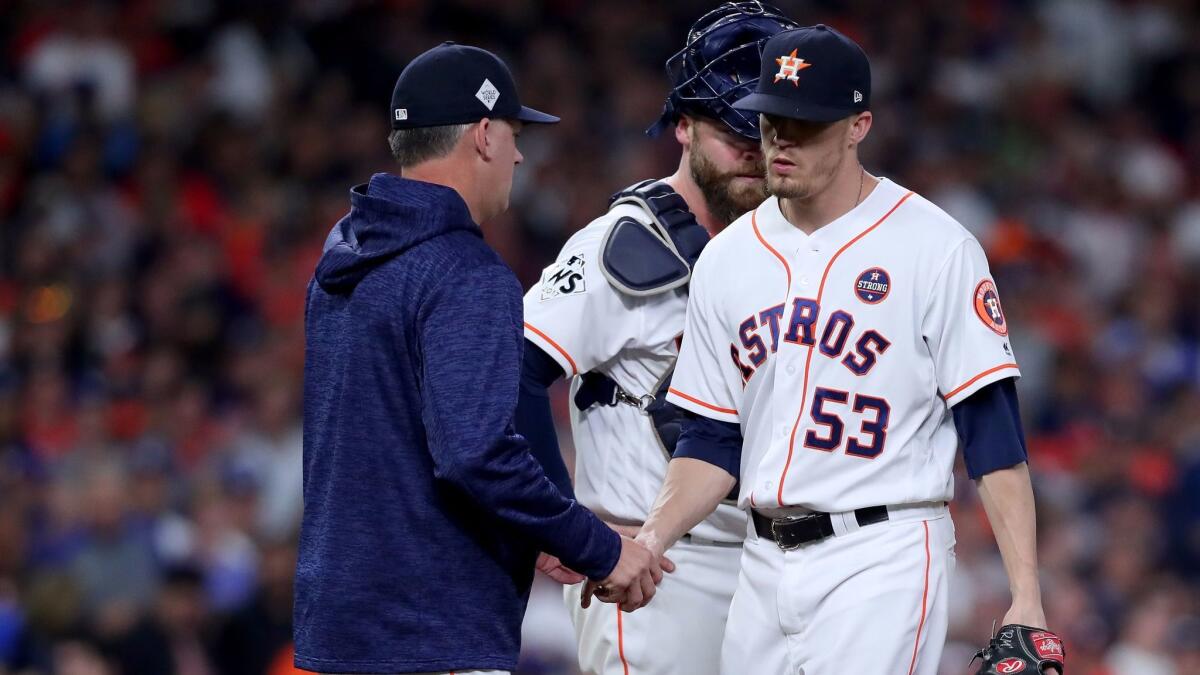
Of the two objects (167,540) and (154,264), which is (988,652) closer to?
(167,540)

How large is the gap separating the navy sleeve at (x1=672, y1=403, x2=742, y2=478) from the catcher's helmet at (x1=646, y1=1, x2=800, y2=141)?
0.69m

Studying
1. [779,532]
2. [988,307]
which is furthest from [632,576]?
[988,307]

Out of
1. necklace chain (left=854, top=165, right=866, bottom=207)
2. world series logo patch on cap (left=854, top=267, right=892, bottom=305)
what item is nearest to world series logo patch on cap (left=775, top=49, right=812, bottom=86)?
necklace chain (left=854, top=165, right=866, bottom=207)

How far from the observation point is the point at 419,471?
2.97 metres

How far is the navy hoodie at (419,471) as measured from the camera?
291 cm

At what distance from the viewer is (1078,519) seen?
7.66 m

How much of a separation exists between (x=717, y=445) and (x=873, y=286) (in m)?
0.51

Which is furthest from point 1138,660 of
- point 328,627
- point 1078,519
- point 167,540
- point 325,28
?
point 325,28

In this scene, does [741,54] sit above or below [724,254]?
above

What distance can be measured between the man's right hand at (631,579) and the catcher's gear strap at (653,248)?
61 cm

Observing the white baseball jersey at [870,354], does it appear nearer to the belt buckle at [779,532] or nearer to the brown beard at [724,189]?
the belt buckle at [779,532]

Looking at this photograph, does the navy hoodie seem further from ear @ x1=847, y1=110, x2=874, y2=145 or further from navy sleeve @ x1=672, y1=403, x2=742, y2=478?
ear @ x1=847, y1=110, x2=874, y2=145

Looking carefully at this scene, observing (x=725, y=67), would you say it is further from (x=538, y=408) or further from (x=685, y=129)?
(x=538, y=408)

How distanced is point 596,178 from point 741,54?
5644mm
